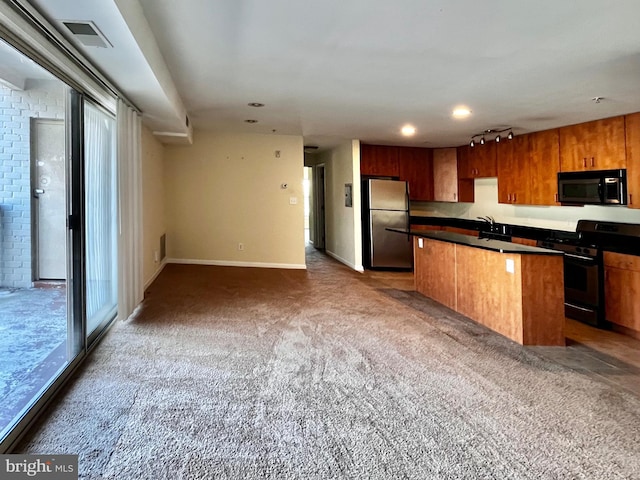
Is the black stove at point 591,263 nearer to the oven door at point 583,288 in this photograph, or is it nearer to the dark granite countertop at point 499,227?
the oven door at point 583,288

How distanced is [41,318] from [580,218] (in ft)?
19.9

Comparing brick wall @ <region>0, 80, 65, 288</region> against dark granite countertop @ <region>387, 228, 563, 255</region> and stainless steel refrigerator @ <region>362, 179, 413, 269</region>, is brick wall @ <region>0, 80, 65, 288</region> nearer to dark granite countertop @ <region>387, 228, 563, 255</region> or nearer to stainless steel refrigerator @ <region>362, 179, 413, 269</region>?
dark granite countertop @ <region>387, 228, 563, 255</region>

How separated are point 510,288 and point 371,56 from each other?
89.0 inches

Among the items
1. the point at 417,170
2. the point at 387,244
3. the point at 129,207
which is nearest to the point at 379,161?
the point at 417,170

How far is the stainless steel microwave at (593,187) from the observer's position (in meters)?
4.49

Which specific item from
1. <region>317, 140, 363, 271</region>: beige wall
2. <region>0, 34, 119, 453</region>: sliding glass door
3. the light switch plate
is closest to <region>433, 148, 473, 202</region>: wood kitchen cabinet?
<region>317, 140, 363, 271</region>: beige wall

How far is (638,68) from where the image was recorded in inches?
122

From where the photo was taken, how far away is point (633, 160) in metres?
4.38

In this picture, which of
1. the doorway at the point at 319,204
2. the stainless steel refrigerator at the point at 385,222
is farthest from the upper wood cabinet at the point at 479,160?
the doorway at the point at 319,204

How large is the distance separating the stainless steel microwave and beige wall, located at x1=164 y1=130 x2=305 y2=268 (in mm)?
3885

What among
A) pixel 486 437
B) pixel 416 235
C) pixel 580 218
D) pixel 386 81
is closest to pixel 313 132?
pixel 416 235

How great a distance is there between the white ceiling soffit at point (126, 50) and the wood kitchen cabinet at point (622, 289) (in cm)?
464

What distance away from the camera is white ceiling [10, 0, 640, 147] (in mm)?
2238

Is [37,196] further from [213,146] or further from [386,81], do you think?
[213,146]
